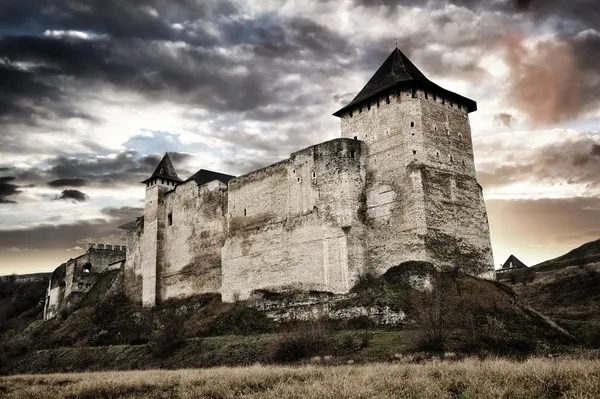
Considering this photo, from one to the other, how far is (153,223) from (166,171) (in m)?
4.48

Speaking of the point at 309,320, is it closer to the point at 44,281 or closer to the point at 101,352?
the point at 101,352

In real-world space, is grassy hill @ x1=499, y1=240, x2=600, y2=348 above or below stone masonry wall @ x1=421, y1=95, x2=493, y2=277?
below

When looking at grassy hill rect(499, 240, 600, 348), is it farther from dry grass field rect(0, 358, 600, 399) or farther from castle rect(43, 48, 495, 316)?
dry grass field rect(0, 358, 600, 399)

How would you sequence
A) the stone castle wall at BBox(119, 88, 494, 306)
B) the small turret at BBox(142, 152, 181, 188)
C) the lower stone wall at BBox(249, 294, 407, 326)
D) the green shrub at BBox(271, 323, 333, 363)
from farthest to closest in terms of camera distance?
1. the small turret at BBox(142, 152, 181, 188)
2. the stone castle wall at BBox(119, 88, 494, 306)
3. the lower stone wall at BBox(249, 294, 407, 326)
4. the green shrub at BBox(271, 323, 333, 363)

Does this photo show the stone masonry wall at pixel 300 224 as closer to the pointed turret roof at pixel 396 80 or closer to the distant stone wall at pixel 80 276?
the pointed turret roof at pixel 396 80

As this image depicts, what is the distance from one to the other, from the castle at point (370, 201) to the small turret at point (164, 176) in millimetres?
10005

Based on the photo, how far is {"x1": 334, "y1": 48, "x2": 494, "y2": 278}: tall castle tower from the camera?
26.1 metres

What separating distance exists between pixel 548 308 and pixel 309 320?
2064 centimetres

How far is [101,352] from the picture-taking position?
99.3 ft

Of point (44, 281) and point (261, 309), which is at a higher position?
point (44, 281)

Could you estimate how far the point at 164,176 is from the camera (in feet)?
140

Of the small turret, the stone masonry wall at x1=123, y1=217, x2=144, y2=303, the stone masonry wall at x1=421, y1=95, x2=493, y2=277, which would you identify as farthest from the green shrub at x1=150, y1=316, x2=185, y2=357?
the small turret

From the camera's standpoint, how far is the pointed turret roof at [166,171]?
1672 inches

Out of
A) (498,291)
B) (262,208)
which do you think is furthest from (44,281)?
(498,291)
